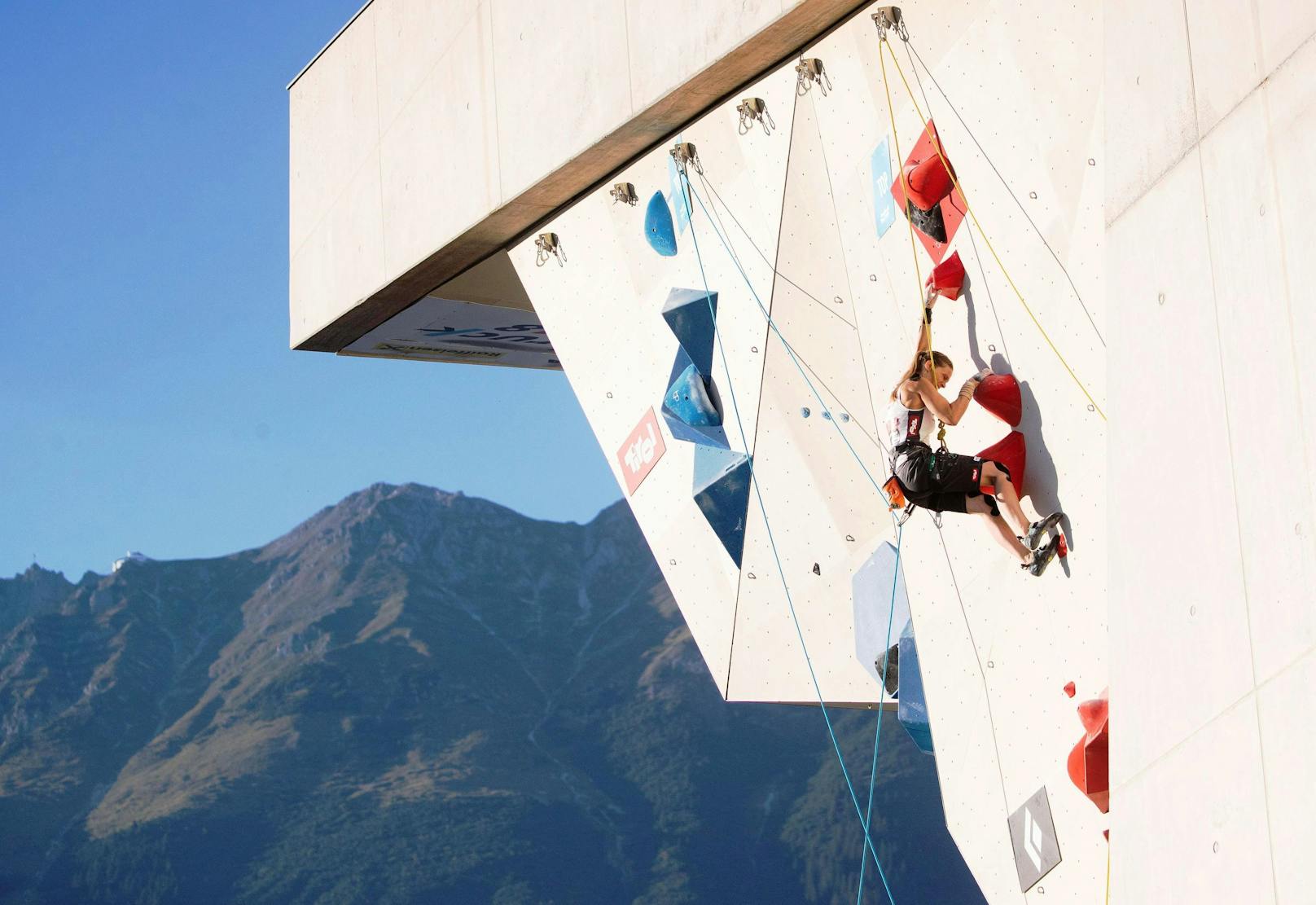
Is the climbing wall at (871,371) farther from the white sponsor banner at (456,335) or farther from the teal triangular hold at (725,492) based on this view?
the white sponsor banner at (456,335)

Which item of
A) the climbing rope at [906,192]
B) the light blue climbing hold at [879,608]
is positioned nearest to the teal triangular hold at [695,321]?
the light blue climbing hold at [879,608]

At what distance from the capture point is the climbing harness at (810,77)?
7.68 metres

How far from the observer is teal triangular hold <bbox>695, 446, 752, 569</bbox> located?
8.68m

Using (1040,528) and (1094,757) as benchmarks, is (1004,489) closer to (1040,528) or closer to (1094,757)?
(1040,528)

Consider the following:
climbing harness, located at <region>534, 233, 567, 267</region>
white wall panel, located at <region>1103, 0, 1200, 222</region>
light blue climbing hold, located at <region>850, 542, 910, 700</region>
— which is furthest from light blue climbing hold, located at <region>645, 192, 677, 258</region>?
white wall panel, located at <region>1103, 0, 1200, 222</region>

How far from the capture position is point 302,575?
547 ft

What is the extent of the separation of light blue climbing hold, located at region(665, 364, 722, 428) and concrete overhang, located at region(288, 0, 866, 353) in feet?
4.84

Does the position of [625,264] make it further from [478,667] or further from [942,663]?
[478,667]

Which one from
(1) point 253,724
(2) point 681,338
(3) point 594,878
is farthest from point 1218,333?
(1) point 253,724

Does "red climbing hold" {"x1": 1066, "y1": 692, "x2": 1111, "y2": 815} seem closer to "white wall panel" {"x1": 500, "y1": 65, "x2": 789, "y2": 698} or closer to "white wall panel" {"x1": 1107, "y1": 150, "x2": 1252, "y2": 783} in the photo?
"white wall panel" {"x1": 1107, "y1": 150, "x2": 1252, "y2": 783}

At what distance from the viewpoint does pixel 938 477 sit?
6379 millimetres

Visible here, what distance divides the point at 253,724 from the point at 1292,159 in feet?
443

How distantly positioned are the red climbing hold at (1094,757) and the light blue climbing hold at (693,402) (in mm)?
3372

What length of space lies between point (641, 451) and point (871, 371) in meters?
2.49
